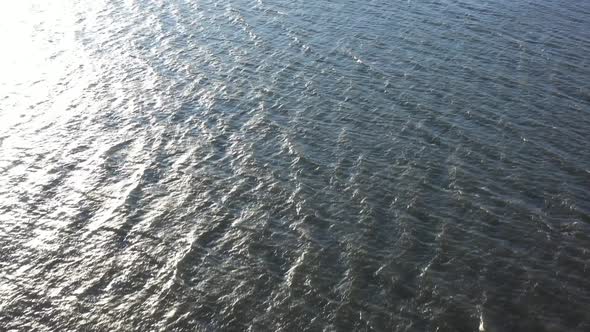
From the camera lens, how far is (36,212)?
18141mm

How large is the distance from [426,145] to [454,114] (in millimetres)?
3027

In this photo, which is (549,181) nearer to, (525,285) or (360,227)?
(525,285)

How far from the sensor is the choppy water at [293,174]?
15.2 meters

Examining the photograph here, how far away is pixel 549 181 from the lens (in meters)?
20.0

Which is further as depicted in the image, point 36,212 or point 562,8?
point 562,8

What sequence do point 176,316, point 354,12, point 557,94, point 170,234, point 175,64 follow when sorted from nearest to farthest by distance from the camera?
→ point 176,316 < point 170,234 < point 557,94 < point 175,64 < point 354,12

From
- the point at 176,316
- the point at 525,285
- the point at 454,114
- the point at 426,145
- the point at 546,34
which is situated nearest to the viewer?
A: the point at 176,316

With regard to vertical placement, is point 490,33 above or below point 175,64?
below

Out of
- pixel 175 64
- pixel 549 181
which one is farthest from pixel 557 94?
pixel 175 64

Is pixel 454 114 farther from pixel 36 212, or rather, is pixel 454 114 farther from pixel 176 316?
pixel 36 212

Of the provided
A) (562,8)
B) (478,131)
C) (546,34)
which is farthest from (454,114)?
(562,8)

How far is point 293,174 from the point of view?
2033cm

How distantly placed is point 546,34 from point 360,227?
2112cm

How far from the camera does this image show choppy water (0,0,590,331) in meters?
15.2
